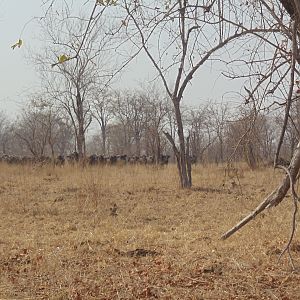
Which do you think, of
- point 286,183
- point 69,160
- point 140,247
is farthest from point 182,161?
point 69,160

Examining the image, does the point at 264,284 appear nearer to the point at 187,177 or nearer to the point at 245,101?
the point at 245,101

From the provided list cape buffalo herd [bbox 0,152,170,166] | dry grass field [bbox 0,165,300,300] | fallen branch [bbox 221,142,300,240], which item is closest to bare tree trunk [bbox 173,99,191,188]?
dry grass field [bbox 0,165,300,300]

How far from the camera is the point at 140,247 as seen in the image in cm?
513

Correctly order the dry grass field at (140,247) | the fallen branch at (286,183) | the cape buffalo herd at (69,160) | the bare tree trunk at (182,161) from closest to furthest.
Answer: the dry grass field at (140,247) → the fallen branch at (286,183) → the bare tree trunk at (182,161) → the cape buffalo herd at (69,160)

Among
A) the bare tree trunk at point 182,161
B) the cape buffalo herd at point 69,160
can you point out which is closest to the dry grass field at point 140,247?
the bare tree trunk at point 182,161

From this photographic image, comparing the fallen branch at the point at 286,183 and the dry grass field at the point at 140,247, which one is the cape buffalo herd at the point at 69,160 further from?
the fallen branch at the point at 286,183

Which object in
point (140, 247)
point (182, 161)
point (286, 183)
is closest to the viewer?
point (286, 183)

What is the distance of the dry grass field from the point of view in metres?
3.63

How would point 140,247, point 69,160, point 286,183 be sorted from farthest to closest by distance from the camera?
1. point 69,160
2. point 140,247
3. point 286,183

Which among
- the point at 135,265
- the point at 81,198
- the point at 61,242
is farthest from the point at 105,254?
the point at 81,198

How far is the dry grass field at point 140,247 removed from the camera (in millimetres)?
3635

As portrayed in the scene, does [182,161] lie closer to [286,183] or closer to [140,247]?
[140,247]

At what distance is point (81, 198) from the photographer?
363 inches

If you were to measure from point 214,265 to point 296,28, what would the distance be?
6.76 ft
